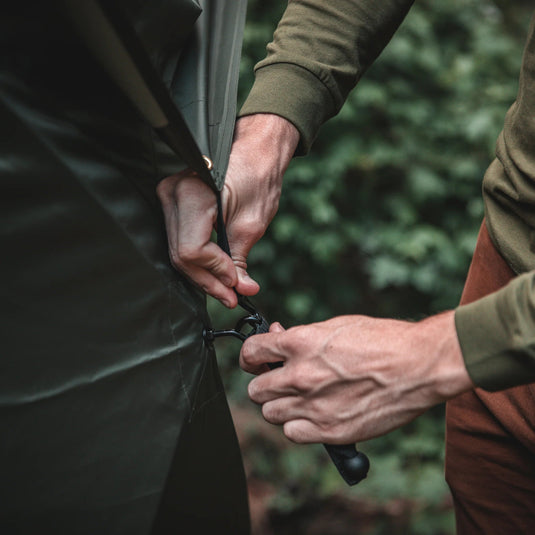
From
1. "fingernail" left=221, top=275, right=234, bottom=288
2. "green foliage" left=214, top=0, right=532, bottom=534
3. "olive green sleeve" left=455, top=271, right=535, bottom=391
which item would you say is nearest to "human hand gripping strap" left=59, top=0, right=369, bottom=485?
"fingernail" left=221, top=275, right=234, bottom=288

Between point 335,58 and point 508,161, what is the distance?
1.37 feet

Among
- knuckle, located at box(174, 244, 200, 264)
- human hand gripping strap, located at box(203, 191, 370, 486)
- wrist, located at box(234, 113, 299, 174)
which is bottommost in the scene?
human hand gripping strap, located at box(203, 191, 370, 486)

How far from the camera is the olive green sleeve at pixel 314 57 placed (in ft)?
3.82

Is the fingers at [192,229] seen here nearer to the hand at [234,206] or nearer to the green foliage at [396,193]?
the hand at [234,206]

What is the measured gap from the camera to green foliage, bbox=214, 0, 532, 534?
8.63 feet

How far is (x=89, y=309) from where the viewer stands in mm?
832

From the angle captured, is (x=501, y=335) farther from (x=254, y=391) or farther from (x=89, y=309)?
(x=89, y=309)

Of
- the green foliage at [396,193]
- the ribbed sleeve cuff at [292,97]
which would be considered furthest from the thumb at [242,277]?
the green foliage at [396,193]

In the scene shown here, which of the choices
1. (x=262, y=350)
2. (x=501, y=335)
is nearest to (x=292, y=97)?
(x=262, y=350)

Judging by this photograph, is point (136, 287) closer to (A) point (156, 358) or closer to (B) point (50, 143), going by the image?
(A) point (156, 358)

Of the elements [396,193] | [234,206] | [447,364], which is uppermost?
[234,206]

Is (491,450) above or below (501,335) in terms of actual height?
below

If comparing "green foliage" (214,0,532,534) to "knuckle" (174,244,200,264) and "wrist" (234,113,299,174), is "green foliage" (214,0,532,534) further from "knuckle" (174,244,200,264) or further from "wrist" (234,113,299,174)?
"knuckle" (174,244,200,264)

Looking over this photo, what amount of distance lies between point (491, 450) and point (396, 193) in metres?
1.83
